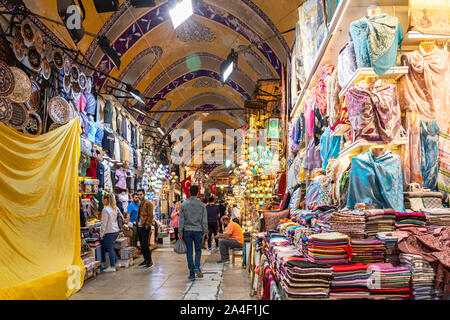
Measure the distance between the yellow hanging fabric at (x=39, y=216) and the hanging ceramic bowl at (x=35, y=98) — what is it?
85cm

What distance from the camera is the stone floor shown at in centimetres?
445

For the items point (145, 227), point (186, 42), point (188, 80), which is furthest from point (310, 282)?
point (188, 80)

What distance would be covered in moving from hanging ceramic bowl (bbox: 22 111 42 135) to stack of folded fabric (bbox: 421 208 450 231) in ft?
16.7

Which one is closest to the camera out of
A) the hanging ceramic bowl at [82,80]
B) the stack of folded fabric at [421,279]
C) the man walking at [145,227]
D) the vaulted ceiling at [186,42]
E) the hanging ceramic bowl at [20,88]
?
the stack of folded fabric at [421,279]

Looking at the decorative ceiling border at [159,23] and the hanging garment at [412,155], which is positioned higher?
the decorative ceiling border at [159,23]

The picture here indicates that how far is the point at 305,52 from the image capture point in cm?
443

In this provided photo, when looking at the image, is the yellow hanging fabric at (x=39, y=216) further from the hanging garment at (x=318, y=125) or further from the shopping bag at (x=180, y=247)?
the hanging garment at (x=318, y=125)

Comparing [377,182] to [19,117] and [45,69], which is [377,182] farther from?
[45,69]

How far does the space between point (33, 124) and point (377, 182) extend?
16.1ft

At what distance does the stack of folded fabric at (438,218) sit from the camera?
2201mm

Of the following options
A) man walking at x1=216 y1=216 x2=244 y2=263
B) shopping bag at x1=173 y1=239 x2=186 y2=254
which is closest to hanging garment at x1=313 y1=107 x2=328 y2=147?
shopping bag at x1=173 y1=239 x2=186 y2=254

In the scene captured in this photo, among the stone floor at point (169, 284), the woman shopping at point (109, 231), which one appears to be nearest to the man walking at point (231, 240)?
the stone floor at point (169, 284)

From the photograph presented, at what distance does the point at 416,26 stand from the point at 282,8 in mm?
5520
